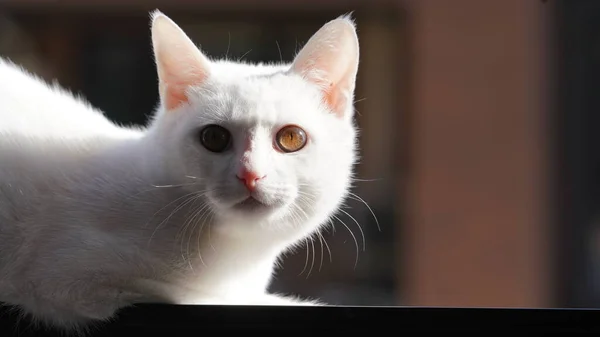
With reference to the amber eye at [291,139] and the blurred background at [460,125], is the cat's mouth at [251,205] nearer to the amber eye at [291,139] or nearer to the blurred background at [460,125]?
the amber eye at [291,139]

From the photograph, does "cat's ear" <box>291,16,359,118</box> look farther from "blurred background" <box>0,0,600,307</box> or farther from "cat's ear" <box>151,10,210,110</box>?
"blurred background" <box>0,0,600,307</box>

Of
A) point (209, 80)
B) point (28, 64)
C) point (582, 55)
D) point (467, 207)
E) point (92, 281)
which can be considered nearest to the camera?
point (92, 281)

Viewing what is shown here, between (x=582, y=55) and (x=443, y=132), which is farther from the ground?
(x=582, y=55)

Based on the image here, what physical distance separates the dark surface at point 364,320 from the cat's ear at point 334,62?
294 mm

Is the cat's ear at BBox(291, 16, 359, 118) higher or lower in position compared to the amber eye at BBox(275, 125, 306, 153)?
higher

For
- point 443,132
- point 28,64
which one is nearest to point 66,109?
Result: point 28,64

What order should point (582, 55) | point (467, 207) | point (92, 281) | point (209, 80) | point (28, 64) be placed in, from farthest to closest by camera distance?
point (467, 207), point (582, 55), point (28, 64), point (209, 80), point (92, 281)

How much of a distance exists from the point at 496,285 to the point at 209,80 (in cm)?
153

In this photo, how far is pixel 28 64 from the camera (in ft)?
5.76

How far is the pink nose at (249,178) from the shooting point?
0.75 meters

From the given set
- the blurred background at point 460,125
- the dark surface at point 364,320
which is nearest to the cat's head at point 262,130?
the dark surface at point 364,320

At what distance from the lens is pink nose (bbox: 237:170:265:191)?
0.75 m

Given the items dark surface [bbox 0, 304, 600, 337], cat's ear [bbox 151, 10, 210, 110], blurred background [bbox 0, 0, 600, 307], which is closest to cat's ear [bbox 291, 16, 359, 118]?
cat's ear [bbox 151, 10, 210, 110]

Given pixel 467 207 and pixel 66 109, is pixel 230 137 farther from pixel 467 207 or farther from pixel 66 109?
pixel 467 207
